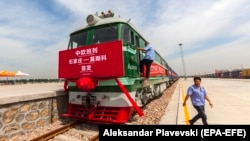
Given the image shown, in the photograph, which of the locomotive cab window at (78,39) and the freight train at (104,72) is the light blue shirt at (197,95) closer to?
the freight train at (104,72)

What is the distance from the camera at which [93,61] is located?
18.9ft

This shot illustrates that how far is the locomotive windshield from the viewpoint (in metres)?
6.05

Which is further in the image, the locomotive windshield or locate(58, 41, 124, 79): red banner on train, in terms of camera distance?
the locomotive windshield

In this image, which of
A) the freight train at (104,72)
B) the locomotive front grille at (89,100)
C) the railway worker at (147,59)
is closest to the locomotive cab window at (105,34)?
the freight train at (104,72)

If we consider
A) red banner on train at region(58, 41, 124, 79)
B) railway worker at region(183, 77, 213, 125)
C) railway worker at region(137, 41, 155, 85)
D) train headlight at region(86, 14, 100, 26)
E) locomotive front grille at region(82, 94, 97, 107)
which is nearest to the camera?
railway worker at region(183, 77, 213, 125)

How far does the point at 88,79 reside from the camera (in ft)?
18.4

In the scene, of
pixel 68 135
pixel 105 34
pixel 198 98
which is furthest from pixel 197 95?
pixel 68 135

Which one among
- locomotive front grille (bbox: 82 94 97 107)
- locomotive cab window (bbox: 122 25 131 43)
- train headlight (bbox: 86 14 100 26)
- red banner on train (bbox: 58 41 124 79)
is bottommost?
locomotive front grille (bbox: 82 94 97 107)

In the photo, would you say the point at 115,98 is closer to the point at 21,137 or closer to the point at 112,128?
the point at 112,128

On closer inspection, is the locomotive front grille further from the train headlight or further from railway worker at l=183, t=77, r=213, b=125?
railway worker at l=183, t=77, r=213, b=125

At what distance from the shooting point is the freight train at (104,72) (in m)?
5.41

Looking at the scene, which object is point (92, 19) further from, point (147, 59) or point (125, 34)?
point (147, 59)

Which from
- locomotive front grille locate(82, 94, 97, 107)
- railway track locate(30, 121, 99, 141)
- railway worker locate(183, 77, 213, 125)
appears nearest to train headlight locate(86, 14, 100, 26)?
locomotive front grille locate(82, 94, 97, 107)

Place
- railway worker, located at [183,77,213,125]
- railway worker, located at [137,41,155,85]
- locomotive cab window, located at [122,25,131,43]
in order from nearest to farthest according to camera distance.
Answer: railway worker, located at [183,77,213,125]
locomotive cab window, located at [122,25,131,43]
railway worker, located at [137,41,155,85]
